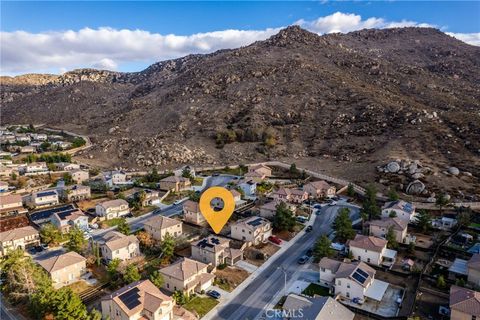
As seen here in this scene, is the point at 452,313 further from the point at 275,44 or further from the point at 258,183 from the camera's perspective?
the point at 275,44

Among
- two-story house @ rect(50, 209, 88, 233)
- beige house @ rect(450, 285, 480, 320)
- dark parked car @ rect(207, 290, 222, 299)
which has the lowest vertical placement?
dark parked car @ rect(207, 290, 222, 299)

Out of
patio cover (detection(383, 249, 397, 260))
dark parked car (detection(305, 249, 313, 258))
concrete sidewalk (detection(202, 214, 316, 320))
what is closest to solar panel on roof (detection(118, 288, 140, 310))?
concrete sidewalk (detection(202, 214, 316, 320))

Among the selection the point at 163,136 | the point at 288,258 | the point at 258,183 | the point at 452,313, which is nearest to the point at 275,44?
the point at 163,136

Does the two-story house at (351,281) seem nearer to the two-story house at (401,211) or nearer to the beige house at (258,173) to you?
the two-story house at (401,211)

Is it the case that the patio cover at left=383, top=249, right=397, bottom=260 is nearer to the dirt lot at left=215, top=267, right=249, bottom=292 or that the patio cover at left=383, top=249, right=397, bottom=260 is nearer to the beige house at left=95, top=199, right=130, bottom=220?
the dirt lot at left=215, top=267, right=249, bottom=292

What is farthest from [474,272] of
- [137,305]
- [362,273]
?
[137,305]

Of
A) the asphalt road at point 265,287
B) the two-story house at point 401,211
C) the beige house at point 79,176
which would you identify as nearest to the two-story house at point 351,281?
the asphalt road at point 265,287
